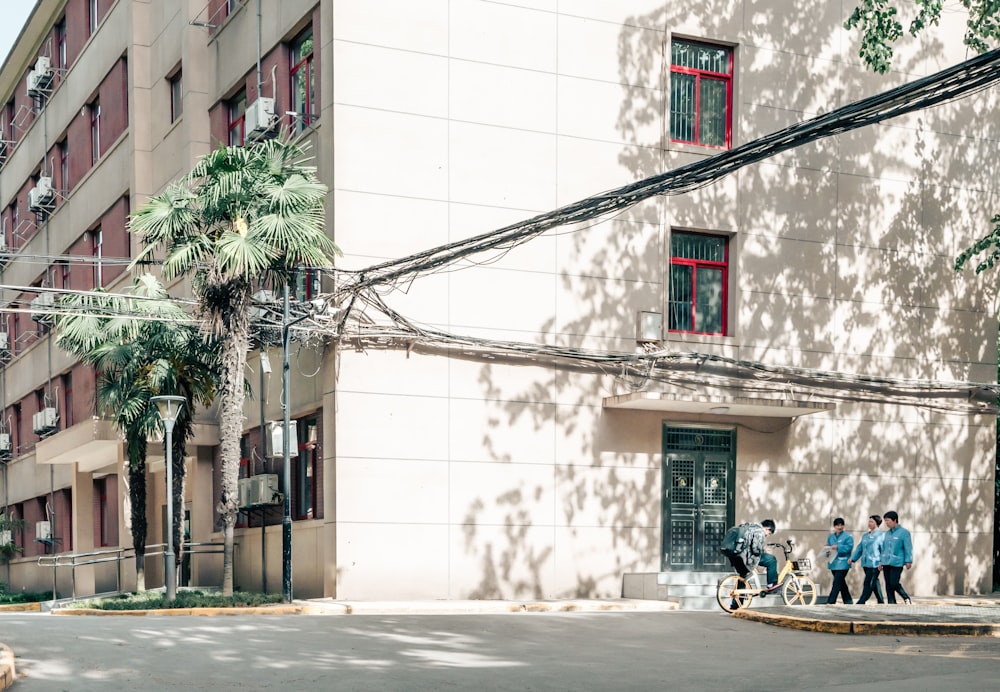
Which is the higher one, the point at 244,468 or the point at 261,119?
the point at 261,119

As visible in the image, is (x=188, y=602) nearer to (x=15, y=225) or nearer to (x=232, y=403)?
(x=232, y=403)

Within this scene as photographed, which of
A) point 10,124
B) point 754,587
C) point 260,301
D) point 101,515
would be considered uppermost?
point 10,124

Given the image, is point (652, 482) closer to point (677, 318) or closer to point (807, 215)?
point (677, 318)

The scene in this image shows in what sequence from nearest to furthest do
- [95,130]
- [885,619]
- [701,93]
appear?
[885,619] → [701,93] → [95,130]

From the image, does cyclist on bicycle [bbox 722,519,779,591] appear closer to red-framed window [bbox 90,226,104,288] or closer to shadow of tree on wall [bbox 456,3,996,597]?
shadow of tree on wall [bbox 456,3,996,597]

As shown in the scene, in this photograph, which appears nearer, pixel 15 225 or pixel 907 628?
pixel 907 628

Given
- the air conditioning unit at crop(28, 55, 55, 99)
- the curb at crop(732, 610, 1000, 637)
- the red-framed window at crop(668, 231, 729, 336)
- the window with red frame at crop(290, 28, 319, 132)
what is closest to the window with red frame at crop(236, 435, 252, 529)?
the window with red frame at crop(290, 28, 319, 132)

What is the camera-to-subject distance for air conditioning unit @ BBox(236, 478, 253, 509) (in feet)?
83.5

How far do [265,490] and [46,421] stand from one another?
17.4 meters

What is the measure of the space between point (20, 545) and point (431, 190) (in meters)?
27.8

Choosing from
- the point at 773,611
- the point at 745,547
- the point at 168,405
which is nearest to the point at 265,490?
the point at 168,405

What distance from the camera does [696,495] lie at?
2592 cm

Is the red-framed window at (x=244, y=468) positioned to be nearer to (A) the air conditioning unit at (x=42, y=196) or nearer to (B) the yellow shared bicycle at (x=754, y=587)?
(B) the yellow shared bicycle at (x=754, y=587)

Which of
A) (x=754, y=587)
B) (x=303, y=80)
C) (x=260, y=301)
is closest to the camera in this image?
(x=754, y=587)
